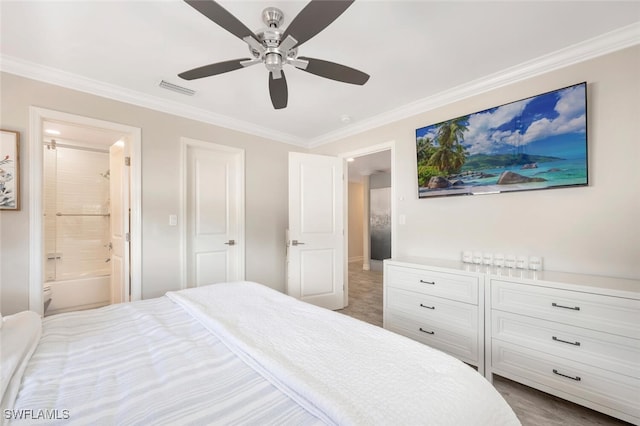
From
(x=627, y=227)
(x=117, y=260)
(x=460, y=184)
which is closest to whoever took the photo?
(x=627, y=227)

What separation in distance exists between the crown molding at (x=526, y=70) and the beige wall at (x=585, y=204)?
5 cm

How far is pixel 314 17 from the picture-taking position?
1.23 metres

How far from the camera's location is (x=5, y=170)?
2.06 m

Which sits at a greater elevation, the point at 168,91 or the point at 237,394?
the point at 168,91

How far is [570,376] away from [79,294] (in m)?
5.22

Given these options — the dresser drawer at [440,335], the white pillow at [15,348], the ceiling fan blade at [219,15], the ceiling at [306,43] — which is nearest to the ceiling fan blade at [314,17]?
the ceiling fan blade at [219,15]

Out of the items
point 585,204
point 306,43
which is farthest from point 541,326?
point 306,43

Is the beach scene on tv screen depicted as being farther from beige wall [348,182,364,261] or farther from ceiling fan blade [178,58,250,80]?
beige wall [348,182,364,261]

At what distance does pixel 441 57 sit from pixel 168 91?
8.20 ft

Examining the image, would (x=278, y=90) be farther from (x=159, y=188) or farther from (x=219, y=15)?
(x=159, y=188)

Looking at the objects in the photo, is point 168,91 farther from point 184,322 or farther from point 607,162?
point 607,162

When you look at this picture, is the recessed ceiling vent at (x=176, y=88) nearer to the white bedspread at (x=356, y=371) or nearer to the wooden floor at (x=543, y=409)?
the white bedspread at (x=356, y=371)

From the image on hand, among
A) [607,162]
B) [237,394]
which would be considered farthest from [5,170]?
[607,162]

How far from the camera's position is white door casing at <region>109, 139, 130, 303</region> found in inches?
107
